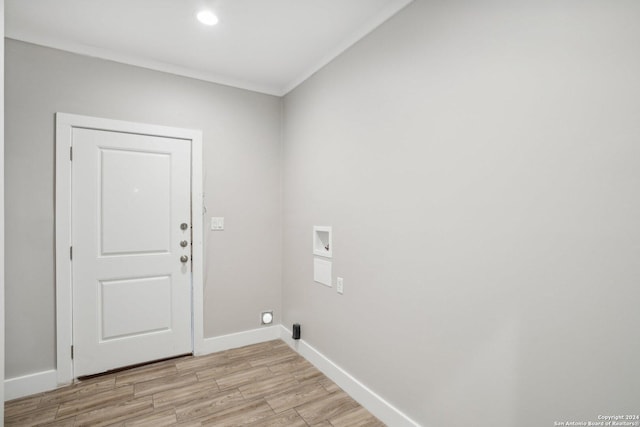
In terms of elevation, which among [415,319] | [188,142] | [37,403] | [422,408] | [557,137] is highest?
[188,142]

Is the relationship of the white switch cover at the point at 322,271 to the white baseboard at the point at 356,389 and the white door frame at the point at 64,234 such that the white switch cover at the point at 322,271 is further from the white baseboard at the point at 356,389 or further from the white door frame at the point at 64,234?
the white door frame at the point at 64,234

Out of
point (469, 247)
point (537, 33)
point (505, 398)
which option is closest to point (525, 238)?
point (469, 247)

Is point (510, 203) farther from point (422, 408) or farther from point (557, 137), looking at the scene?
point (422, 408)

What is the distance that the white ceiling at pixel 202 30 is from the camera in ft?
6.57

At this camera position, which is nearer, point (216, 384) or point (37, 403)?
point (37, 403)

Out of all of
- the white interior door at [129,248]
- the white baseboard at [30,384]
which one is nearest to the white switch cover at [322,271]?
the white interior door at [129,248]

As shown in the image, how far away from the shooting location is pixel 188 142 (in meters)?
2.88

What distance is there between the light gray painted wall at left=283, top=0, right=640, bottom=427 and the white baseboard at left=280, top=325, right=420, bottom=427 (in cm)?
6

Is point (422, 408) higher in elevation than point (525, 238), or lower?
lower

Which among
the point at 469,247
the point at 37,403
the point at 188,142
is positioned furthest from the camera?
the point at 188,142

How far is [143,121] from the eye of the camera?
8.86 ft

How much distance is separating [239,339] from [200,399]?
2.89ft

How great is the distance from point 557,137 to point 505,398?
1.13 meters

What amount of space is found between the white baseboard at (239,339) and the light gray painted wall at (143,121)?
62mm
